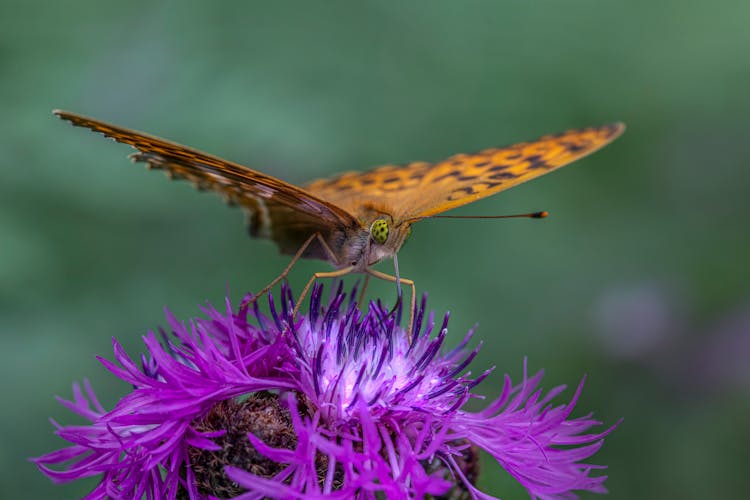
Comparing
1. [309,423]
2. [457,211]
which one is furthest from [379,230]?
[457,211]

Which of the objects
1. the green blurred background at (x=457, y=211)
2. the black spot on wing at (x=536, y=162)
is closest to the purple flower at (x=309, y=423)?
the black spot on wing at (x=536, y=162)

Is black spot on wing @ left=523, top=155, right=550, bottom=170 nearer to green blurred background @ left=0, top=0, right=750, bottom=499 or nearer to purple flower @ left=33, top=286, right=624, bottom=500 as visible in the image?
purple flower @ left=33, top=286, right=624, bottom=500

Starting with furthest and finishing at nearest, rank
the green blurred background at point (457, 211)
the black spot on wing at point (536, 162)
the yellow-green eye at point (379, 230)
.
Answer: the green blurred background at point (457, 211), the black spot on wing at point (536, 162), the yellow-green eye at point (379, 230)

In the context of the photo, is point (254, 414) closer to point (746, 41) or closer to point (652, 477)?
point (652, 477)

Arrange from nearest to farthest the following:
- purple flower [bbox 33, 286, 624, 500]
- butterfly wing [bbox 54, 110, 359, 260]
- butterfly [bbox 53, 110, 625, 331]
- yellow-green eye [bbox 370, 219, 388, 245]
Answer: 1. purple flower [bbox 33, 286, 624, 500]
2. butterfly wing [bbox 54, 110, 359, 260]
3. butterfly [bbox 53, 110, 625, 331]
4. yellow-green eye [bbox 370, 219, 388, 245]

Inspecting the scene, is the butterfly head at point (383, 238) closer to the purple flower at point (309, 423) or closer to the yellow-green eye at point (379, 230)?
the yellow-green eye at point (379, 230)

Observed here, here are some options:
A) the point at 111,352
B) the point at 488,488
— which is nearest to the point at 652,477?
the point at 488,488

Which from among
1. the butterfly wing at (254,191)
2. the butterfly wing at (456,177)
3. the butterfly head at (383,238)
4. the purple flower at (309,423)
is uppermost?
the butterfly wing at (456,177)

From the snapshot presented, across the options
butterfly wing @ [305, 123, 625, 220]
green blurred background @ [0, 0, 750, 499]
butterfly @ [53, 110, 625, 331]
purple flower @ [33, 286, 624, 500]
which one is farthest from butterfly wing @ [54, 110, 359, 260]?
green blurred background @ [0, 0, 750, 499]

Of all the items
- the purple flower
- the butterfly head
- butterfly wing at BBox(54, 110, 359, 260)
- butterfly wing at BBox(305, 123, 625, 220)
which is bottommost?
the purple flower
